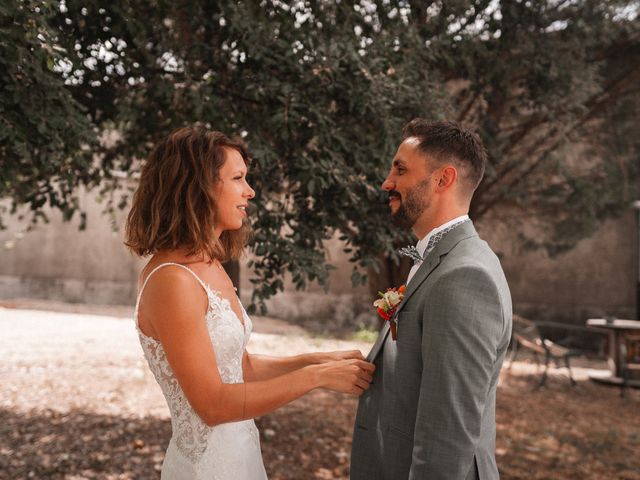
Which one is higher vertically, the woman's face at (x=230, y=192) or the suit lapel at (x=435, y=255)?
the woman's face at (x=230, y=192)

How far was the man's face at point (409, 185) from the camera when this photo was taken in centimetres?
225

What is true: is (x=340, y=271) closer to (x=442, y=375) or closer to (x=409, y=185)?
(x=409, y=185)

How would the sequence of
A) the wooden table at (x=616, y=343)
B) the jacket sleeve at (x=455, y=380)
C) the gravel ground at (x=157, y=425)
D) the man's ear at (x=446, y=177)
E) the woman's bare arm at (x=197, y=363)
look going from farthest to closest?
1. the wooden table at (x=616, y=343)
2. the gravel ground at (x=157, y=425)
3. the man's ear at (x=446, y=177)
4. the woman's bare arm at (x=197, y=363)
5. the jacket sleeve at (x=455, y=380)

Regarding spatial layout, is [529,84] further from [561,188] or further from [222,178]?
[222,178]

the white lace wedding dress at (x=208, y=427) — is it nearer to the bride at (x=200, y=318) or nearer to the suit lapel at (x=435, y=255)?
the bride at (x=200, y=318)

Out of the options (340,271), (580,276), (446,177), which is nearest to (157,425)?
(446,177)

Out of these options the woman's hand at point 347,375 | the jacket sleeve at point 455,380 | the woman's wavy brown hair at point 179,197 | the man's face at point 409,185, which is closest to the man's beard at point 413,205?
the man's face at point 409,185

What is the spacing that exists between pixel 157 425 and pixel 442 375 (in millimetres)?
5468

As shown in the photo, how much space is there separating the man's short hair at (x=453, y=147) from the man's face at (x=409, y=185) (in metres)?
0.04

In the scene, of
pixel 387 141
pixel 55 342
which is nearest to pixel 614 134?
pixel 387 141

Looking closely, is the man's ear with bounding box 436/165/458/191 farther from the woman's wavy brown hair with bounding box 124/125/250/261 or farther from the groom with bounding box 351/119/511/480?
the woman's wavy brown hair with bounding box 124/125/250/261

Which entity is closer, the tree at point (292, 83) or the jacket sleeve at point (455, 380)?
the jacket sleeve at point (455, 380)

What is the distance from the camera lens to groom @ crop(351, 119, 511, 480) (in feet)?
6.05

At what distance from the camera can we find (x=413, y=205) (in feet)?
7.46
